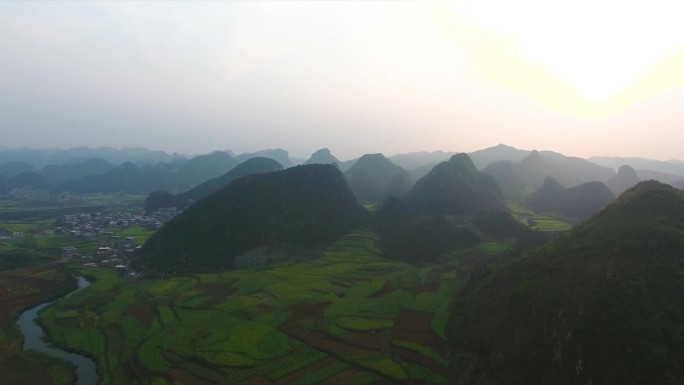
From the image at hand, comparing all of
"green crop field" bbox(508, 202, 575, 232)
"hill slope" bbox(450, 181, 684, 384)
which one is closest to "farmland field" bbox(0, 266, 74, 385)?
"hill slope" bbox(450, 181, 684, 384)

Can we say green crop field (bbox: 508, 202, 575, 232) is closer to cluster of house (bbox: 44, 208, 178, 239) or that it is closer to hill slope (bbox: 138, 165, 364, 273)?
hill slope (bbox: 138, 165, 364, 273)

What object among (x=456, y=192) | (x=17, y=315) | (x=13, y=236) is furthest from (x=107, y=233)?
(x=456, y=192)

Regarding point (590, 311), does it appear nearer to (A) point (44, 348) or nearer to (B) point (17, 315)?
(A) point (44, 348)

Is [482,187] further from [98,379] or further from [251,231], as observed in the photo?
[98,379]

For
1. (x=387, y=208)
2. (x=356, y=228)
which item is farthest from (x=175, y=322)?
(x=387, y=208)

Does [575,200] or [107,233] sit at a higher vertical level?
[575,200]

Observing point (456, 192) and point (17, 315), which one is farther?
point (456, 192)
